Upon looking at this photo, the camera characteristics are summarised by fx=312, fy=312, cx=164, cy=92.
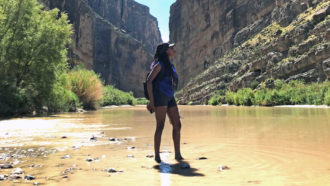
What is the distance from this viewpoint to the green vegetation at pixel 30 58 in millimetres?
21359

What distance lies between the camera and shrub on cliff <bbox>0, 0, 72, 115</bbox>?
2133 cm

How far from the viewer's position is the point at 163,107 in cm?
584

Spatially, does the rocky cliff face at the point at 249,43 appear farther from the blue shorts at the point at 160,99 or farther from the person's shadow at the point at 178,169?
the person's shadow at the point at 178,169

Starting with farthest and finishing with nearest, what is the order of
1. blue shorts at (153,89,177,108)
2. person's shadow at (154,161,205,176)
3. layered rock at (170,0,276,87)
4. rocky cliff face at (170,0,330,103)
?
layered rock at (170,0,276,87) → rocky cliff face at (170,0,330,103) → blue shorts at (153,89,177,108) → person's shadow at (154,161,205,176)

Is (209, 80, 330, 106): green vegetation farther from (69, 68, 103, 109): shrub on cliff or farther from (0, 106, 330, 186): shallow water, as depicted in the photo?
(0, 106, 330, 186): shallow water

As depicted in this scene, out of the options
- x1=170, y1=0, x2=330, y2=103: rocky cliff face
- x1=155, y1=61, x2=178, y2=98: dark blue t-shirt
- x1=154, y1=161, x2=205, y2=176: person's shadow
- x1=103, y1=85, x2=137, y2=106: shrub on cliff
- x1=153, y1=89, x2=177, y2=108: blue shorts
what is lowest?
x1=154, y1=161, x2=205, y2=176: person's shadow

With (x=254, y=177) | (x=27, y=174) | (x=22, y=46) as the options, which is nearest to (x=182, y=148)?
(x=254, y=177)

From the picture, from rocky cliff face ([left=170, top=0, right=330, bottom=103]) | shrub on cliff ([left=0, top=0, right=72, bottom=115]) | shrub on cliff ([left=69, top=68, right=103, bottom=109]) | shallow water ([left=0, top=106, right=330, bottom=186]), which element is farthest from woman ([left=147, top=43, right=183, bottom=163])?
rocky cliff face ([left=170, top=0, right=330, bottom=103])

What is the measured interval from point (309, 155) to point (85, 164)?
388cm

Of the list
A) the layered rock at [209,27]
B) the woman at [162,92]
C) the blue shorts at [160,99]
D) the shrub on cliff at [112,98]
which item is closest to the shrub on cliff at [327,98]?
the woman at [162,92]

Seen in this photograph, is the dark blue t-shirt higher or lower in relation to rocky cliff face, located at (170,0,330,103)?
lower

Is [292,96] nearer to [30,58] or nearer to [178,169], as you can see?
[30,58]

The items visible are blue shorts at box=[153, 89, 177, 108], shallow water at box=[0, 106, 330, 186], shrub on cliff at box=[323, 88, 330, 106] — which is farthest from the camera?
shrub on cliff at box=[323, 88, 330, 106]

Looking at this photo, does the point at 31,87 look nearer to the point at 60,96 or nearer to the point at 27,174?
the point at 60,96
